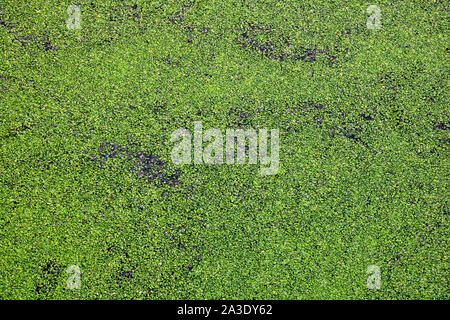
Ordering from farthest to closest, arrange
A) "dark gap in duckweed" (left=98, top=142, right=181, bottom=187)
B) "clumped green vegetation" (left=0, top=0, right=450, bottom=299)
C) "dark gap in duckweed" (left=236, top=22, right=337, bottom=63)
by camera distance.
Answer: "dark gap in duckweed" (left=236, top=22, right=337, bottom=63), "dark gap in duckweed" (left=98, top=142, right=181, bottom=187), "clumped green vegetation" (left=0, top=0, right=450, bottom=299)

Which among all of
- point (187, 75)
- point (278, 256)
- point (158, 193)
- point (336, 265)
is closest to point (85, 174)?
point (158, 193)

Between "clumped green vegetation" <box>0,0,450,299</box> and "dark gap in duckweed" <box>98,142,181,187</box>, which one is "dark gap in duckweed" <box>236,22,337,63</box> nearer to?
"clumped green vegetation" <box>0,0,450,299</box>

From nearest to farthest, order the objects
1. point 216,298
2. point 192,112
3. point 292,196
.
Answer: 1. point 216,298
2. point 292,196
3. point 192,112

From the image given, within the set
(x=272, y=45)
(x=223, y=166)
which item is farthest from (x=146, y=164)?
(x=272, y=45)

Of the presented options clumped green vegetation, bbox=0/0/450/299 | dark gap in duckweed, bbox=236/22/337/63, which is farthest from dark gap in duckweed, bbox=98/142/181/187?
dark gap in duckweed, bbox=236/22/337/63

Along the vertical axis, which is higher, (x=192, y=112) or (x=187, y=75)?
(x=187, y=75)

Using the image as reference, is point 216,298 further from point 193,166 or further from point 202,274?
point 193,166

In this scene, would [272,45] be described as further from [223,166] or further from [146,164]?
[146,164]

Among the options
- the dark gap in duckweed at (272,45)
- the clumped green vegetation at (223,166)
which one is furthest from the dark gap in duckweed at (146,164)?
the dark gap in duckweed at (272,45)
